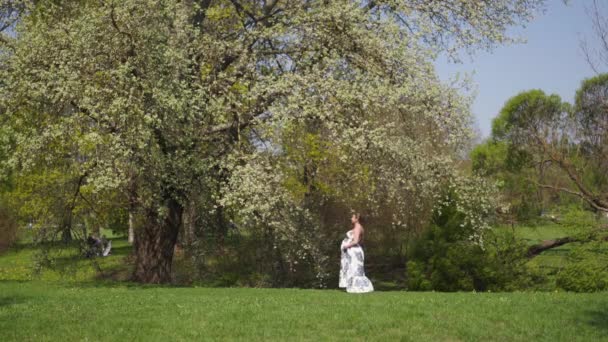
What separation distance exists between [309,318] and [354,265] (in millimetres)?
4238

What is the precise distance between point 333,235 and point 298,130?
761cm

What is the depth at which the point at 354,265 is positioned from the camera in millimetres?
16156

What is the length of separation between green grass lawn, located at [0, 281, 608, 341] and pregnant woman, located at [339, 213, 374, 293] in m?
1.07

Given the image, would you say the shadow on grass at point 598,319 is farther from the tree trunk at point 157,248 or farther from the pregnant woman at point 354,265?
the tree trunk at point 157,248

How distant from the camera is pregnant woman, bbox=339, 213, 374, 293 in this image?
16.2 metres

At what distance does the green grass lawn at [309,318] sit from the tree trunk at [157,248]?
5957 millimetres

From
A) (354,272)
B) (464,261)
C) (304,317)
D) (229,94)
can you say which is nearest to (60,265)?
(229,94)

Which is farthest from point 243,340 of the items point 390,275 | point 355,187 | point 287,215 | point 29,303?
point 390,275

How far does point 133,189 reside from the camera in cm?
1880

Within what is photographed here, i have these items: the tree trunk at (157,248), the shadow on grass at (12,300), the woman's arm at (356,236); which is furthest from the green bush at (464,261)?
the shadow on grass at (12,300)

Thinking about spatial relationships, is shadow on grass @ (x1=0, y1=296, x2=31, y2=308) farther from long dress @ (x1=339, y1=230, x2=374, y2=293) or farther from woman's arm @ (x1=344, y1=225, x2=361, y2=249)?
woman's arm @ (x1=344, y1=225, x2=361, y2=249)

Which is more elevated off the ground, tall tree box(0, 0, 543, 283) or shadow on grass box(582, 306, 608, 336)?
tall tree box(0, 0, 543, 283)

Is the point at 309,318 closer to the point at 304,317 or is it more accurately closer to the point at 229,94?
the point at 304,317

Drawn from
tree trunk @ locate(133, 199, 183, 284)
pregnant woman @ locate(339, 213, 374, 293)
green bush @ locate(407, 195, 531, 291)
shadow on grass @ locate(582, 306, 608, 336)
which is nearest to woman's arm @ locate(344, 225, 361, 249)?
pregnant woman @ locate(339, 213, 374, 293)
